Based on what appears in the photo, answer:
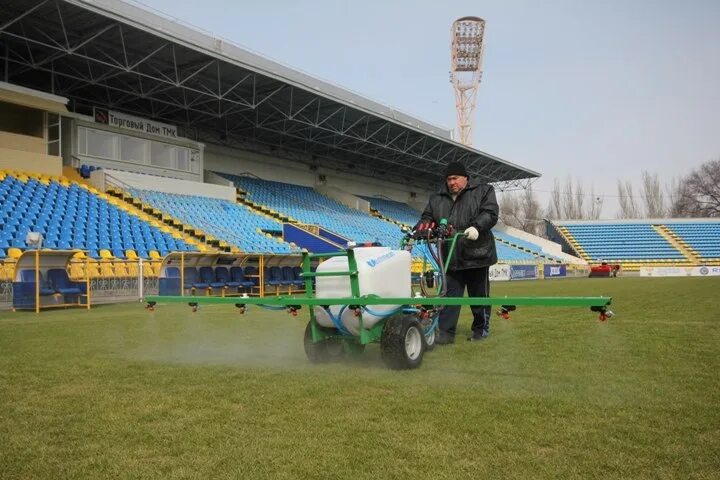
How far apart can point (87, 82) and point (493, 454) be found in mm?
25149

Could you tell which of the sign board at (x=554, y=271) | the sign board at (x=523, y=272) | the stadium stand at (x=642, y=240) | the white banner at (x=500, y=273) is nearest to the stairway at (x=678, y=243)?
the stadium stand at (x=642, y=240)

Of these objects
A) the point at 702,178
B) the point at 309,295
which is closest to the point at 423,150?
the point at 309,295

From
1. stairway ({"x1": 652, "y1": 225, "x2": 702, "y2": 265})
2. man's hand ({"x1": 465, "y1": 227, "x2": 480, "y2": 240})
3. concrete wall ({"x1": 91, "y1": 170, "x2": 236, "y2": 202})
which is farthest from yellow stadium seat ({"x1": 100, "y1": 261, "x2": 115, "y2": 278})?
stairway ({"x1": 652, "y1": 225, "x2": 702, "y2": 265})

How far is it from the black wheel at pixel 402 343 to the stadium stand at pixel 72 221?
13.5 meters

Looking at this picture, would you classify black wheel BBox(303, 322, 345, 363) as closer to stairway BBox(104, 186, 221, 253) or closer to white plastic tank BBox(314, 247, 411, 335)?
white plastic tank BBox(314, 247, 411, 335)

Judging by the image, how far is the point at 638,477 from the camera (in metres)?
2.60

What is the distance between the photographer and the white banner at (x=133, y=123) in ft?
87.1

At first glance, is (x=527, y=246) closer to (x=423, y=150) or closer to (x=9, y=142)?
(x=423, y=150)

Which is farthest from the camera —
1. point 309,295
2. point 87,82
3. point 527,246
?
point 527,246

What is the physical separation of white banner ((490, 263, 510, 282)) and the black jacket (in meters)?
27.9

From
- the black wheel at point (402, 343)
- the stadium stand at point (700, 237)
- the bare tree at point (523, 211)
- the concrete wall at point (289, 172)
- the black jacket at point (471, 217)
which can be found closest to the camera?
the black wheel at point (402, 343)

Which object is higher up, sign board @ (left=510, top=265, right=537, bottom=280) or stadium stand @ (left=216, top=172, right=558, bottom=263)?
stadium stand @ (left=216, top=172, right=558, bottom=263)

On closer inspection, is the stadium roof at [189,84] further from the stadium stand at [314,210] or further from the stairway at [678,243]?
the stairway at [678,243]

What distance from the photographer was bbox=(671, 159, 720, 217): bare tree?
68625 millimetres
